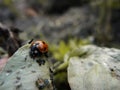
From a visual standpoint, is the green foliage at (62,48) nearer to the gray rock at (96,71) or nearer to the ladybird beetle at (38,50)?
the gray rock at (96,71)

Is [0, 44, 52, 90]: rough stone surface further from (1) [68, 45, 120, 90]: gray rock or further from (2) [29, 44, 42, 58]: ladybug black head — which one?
(1) [68, 45, 120, 90]: gray rock

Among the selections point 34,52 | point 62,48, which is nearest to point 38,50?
point 34,52

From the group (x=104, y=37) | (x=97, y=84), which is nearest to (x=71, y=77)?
(x=97, y=84)

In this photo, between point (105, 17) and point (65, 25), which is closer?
point (105, 17)

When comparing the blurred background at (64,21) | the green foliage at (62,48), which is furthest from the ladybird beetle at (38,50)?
the green foliage at (62,48)

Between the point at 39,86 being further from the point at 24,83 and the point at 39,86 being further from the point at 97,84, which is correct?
the point at 97,84

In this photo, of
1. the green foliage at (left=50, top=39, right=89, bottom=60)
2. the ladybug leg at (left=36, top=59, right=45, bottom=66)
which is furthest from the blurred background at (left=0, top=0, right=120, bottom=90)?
the ladybug leg at (left=36, top=59, right=45, bottom=66)
